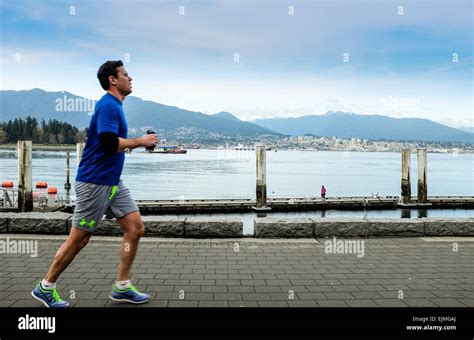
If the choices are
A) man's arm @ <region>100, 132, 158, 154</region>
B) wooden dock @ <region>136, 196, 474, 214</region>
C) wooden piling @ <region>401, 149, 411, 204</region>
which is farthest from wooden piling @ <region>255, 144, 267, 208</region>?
man's arm @ <region>100, 132, 158, 154</region>

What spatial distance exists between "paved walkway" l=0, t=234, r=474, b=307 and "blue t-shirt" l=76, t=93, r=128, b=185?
45.8 inches

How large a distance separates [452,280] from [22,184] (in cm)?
1929

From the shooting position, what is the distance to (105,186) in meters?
4.00

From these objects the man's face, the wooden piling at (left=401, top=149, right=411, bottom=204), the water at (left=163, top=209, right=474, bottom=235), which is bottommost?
the water at (left=163, top=209, right=474, bottom=235)

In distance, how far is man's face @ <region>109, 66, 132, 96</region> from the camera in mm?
4129

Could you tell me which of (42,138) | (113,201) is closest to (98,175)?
(113,201)

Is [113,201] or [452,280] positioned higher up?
[113,201]

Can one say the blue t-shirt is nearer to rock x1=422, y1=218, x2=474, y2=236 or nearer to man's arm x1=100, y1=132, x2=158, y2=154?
man's arm x1=100, y1=132, x2=158, y2=154

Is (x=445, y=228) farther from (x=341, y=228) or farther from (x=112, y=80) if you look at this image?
(x=112, y=80)

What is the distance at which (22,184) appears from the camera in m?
20.2

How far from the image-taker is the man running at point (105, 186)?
3.88 meters

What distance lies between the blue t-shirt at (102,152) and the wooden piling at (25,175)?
1696 centimetres

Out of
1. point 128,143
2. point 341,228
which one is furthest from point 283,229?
point 128,143
